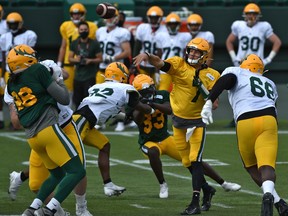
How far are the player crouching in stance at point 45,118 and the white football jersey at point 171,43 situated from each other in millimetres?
8102

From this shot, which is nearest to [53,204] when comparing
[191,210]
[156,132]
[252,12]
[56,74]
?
[56,74]

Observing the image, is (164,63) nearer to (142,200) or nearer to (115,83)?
(115,83)

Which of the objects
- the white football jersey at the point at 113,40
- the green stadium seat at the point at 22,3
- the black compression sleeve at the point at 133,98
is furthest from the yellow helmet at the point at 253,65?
the green stadium seat at the point at 22,3

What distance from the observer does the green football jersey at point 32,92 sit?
8.93 metres

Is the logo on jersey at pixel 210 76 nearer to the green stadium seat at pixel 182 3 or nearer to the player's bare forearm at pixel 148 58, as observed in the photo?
the player's bare forearm at pixel 148 58

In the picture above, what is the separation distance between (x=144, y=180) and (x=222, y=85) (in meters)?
3.03

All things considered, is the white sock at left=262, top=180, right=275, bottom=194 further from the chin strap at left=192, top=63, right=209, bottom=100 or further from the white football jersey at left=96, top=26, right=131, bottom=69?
the white football jersey at left=96, top=26, right=131, bottom=69

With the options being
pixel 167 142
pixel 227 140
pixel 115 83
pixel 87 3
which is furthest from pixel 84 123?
pixel 87 3

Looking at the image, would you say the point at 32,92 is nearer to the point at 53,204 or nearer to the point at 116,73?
the point at 53,204

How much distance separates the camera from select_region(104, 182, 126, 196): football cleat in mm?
10992

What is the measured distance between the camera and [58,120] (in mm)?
9203

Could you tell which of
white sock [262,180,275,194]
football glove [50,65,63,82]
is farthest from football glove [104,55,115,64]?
white sock [262,180,275,194]

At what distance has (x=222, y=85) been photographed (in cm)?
944

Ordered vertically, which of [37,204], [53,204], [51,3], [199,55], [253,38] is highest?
[199,55]
